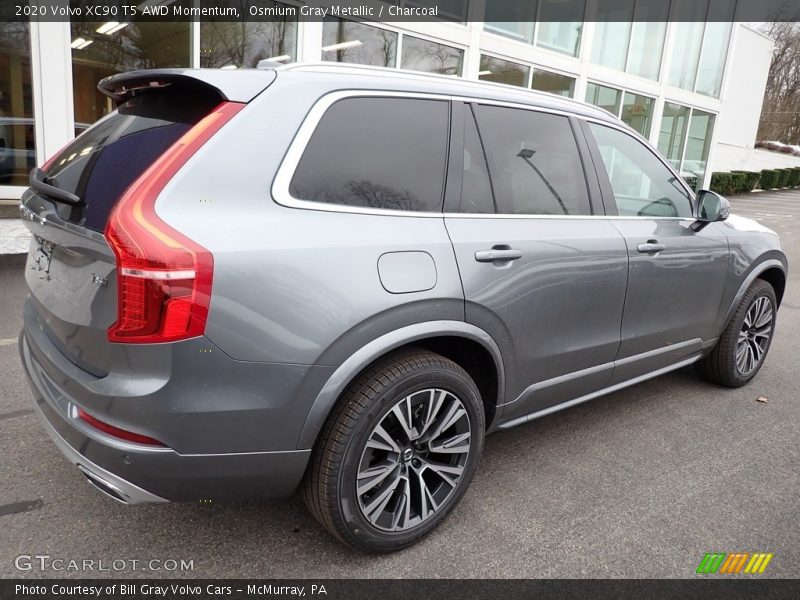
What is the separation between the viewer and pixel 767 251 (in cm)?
414

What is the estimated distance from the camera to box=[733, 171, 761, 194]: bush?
30.0 metres

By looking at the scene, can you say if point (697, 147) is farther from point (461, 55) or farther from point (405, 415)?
point (405, 415)

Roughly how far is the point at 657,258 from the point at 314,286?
2143 millimetres

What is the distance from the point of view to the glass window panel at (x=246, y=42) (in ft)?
31.2

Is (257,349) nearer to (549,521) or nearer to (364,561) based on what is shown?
(364,561)

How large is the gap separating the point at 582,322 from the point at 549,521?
939 mm

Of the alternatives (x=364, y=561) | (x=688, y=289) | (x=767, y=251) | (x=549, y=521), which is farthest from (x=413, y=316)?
(x=767, y=251)

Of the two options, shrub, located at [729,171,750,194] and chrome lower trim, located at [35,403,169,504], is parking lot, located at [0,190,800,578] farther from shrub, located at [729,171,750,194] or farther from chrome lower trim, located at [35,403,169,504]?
shrub, located at [729,171,750,194]

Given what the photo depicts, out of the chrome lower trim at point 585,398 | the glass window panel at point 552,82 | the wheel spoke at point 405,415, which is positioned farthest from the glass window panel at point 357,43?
the wheel spoke at point 405,415

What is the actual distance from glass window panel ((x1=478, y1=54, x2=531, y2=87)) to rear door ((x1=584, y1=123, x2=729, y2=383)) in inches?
401

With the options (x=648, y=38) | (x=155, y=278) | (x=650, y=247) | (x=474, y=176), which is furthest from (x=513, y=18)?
(x=155, y=278)

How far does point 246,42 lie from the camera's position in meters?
9.83

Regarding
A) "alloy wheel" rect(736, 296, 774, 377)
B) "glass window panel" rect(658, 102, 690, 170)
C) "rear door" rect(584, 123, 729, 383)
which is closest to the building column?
"rear door" rect(584, 123, 729, 383)

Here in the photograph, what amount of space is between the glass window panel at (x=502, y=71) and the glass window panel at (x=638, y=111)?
459 centimetres
